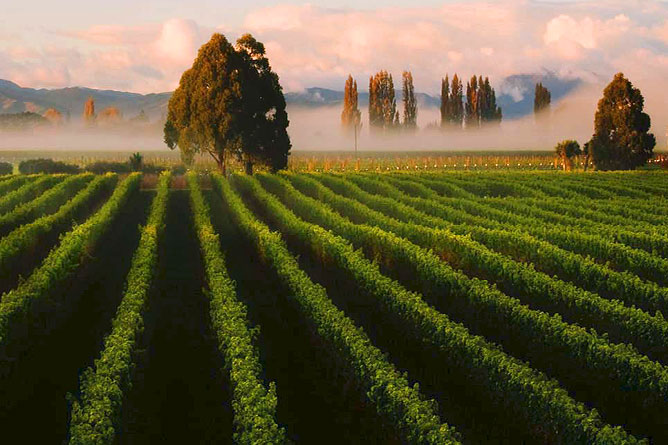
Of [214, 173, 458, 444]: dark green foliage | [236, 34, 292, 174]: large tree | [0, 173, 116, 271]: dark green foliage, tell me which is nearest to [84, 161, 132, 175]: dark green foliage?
[236, 34, 292, 174]: large tree

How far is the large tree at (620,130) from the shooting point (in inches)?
2462

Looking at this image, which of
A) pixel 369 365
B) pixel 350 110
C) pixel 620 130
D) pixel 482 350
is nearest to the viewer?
pixel 369 365

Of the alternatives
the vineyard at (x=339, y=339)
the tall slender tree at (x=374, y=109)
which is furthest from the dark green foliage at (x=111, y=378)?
the tall slender tree at (x=374, y=109)

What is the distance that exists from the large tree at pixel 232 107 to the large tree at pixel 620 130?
93.5 ft

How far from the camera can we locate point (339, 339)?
1253 cm

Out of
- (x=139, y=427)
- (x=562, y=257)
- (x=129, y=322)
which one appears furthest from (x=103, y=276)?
(x=562, y=257)

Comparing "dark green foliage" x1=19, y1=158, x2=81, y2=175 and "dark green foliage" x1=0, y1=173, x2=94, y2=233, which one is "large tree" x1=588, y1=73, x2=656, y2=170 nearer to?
"dark green foliage" x1=0, y1=173, x2=94, y2=233

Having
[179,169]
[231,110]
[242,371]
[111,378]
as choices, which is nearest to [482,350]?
[242,371]

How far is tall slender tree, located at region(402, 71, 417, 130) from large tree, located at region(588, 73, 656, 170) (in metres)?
55.3

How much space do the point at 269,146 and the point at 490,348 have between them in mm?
42910

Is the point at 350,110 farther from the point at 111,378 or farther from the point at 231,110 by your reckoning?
the point at 111,378

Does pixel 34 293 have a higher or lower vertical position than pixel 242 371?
higher

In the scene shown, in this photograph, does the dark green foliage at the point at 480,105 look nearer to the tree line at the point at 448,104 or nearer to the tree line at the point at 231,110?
the tree line at the point at 448,104

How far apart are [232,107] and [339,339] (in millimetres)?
41773
